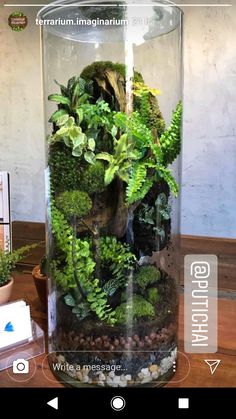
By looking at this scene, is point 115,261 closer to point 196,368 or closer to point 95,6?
point 196,368

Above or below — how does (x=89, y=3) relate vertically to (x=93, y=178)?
above

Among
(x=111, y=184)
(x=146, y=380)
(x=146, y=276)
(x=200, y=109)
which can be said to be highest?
(x=200, y=109)

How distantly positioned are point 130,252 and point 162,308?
0.26 ft

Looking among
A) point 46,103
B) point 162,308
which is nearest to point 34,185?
point 46,103

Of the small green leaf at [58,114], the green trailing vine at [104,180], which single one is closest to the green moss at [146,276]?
the green trailing vine at [104,180]

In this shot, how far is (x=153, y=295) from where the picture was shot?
1.58 ft

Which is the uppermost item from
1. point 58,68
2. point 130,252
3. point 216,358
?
point 58,68

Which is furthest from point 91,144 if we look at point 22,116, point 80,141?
point 22,116

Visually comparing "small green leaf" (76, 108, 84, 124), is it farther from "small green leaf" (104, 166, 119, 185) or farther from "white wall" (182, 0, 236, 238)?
"white wall" (182, 0, 236, 238)

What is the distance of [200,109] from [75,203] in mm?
440

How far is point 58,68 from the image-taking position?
19.4 inches

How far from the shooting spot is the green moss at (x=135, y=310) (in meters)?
0.46
